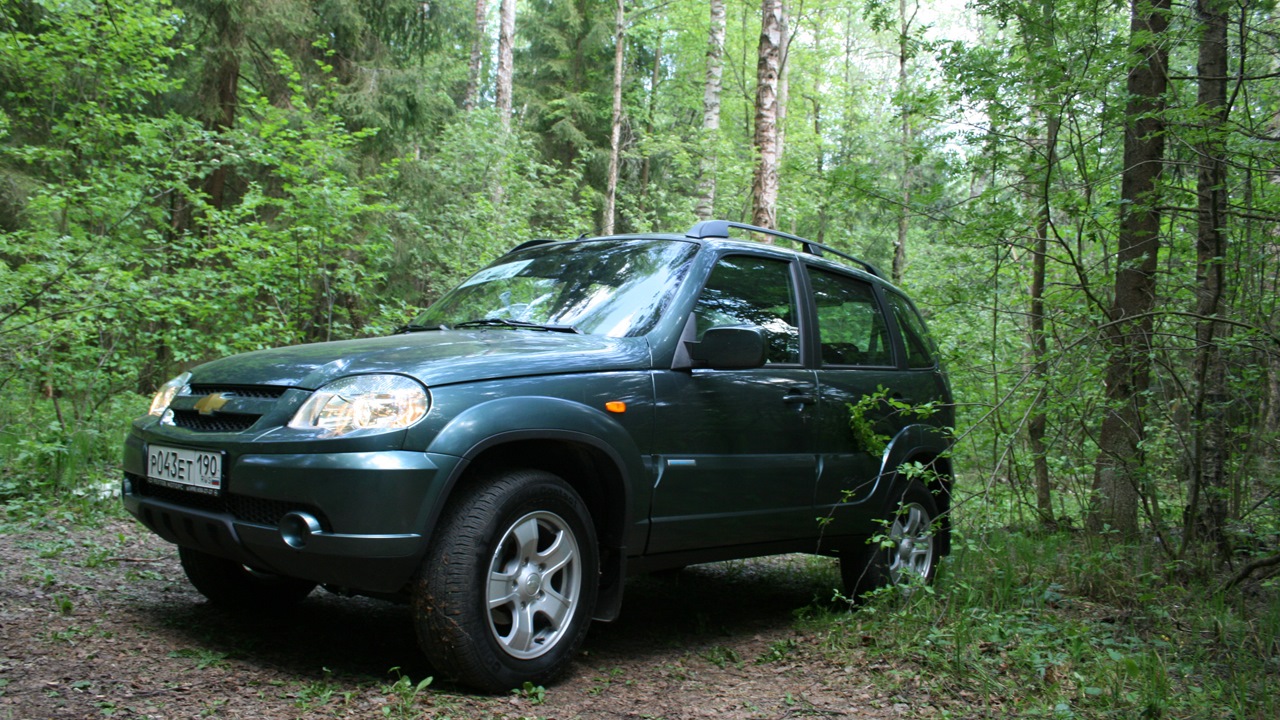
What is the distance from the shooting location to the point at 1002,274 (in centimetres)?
934

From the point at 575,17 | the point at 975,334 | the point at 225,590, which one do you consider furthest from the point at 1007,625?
the point at 575,17

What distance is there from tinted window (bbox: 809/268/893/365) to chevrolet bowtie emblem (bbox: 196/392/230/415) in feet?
9.46

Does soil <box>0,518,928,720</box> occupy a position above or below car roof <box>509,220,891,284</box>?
below

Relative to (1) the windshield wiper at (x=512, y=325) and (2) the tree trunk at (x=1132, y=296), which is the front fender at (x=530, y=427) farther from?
(2) the tree trunk at (x=1132, y=296)

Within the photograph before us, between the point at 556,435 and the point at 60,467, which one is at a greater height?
the point at 556,435

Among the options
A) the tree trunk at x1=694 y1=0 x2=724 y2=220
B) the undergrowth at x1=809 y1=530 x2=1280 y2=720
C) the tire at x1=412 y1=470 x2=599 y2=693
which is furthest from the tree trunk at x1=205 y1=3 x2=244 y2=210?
the undergrowth at x1=809 y1=530 x2=1280 y2=720

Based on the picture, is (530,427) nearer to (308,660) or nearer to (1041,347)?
(308,660)

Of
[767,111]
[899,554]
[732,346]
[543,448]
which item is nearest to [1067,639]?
[899,554]

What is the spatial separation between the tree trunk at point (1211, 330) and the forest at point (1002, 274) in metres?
0.02

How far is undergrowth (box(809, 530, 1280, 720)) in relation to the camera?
3502 millimetres

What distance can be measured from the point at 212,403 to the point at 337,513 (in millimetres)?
884

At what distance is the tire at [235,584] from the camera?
159 inches

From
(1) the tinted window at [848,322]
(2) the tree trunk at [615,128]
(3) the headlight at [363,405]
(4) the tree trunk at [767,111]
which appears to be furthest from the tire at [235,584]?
(2) the tree trunk at [615,128]

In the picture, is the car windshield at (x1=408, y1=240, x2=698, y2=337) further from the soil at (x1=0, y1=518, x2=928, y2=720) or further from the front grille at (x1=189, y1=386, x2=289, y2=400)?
the soil at (x1=0, y1=518, x2=928, y2=720)
